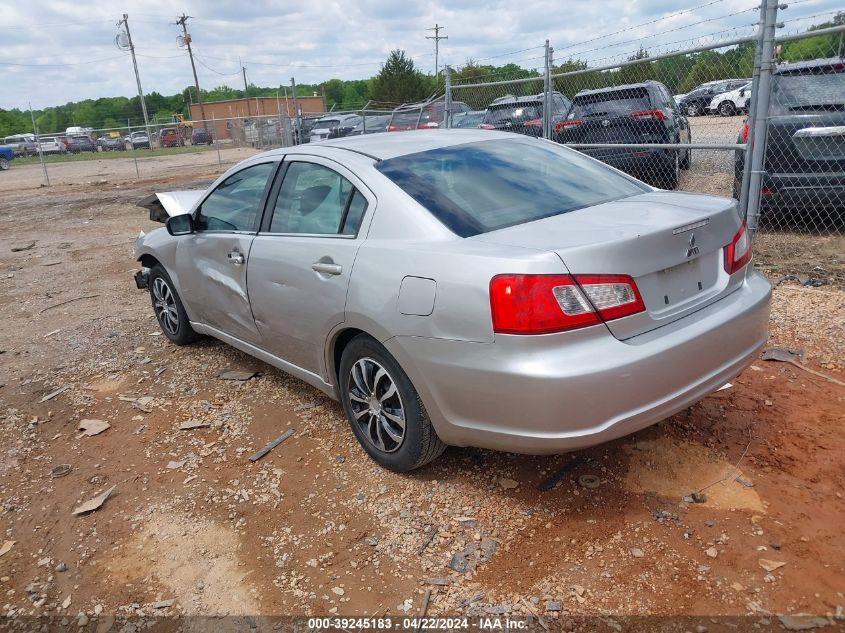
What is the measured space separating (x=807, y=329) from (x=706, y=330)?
2.53m

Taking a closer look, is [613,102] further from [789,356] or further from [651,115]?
[789,356]

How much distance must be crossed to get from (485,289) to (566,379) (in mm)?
462

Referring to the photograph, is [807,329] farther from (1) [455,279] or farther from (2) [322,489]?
(2) [322,489]

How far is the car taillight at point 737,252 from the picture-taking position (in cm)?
308

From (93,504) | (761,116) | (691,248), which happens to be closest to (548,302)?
(691,248)

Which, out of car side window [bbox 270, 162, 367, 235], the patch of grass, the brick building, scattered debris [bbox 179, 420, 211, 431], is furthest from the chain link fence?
the brick building

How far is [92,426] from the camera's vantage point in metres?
4.29

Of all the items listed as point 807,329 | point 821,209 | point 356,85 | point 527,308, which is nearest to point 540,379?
point 527,308

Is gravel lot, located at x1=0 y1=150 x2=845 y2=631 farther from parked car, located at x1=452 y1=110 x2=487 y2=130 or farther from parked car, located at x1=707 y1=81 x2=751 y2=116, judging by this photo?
parked car, located at x1=452 y1=110 x2=487 y2=130

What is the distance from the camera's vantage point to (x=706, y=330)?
110 inches

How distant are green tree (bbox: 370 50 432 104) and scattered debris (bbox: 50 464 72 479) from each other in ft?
131

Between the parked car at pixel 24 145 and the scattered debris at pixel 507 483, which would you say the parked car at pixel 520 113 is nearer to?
the scattered debris at pixel 507 483

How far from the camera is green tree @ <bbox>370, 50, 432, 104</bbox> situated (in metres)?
41.4

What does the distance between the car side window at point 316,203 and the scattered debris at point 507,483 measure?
1427 mm
